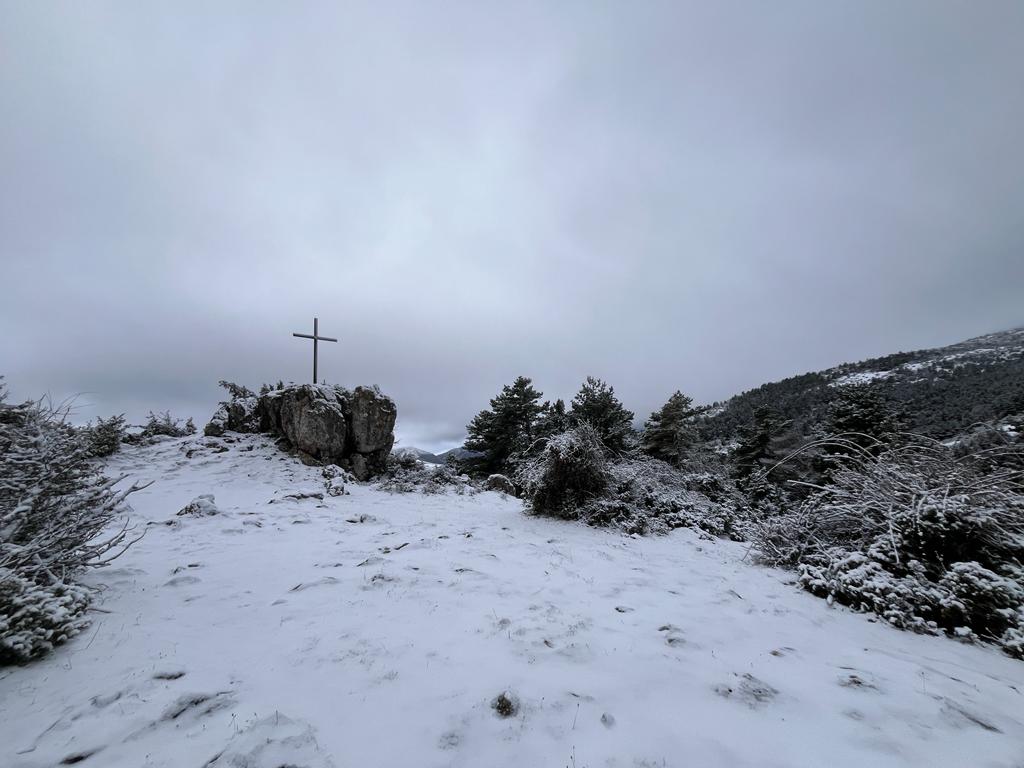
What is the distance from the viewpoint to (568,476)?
9492 millimetres

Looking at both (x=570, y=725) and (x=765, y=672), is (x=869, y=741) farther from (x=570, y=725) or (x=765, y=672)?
(x=570, y=725)

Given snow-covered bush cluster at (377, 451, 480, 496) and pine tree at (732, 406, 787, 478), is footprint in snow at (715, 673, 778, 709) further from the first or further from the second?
pine tree at (732, 406, 787, 478)

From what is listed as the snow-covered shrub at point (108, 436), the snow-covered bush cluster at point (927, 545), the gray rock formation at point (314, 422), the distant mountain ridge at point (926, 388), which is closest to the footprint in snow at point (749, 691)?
the snow-covered bush cluster at point (927, 545)

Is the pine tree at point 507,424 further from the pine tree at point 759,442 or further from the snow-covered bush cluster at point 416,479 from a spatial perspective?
the pine tree at point 759,442

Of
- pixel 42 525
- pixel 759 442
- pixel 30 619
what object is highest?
pixel 42 525

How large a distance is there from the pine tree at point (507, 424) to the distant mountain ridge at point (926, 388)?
16.2 m

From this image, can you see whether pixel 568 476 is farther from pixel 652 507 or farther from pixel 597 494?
pixel 652 507

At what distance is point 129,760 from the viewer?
2096 millimetres

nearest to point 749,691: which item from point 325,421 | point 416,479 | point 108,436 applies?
point 416,479

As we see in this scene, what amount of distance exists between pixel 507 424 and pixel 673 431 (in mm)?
9163

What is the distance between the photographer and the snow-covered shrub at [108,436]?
38.6 ft

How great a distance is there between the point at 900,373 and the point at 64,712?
80491 millimetres

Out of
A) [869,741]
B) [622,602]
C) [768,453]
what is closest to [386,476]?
[622,602]

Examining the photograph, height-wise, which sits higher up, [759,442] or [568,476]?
[568,476]
